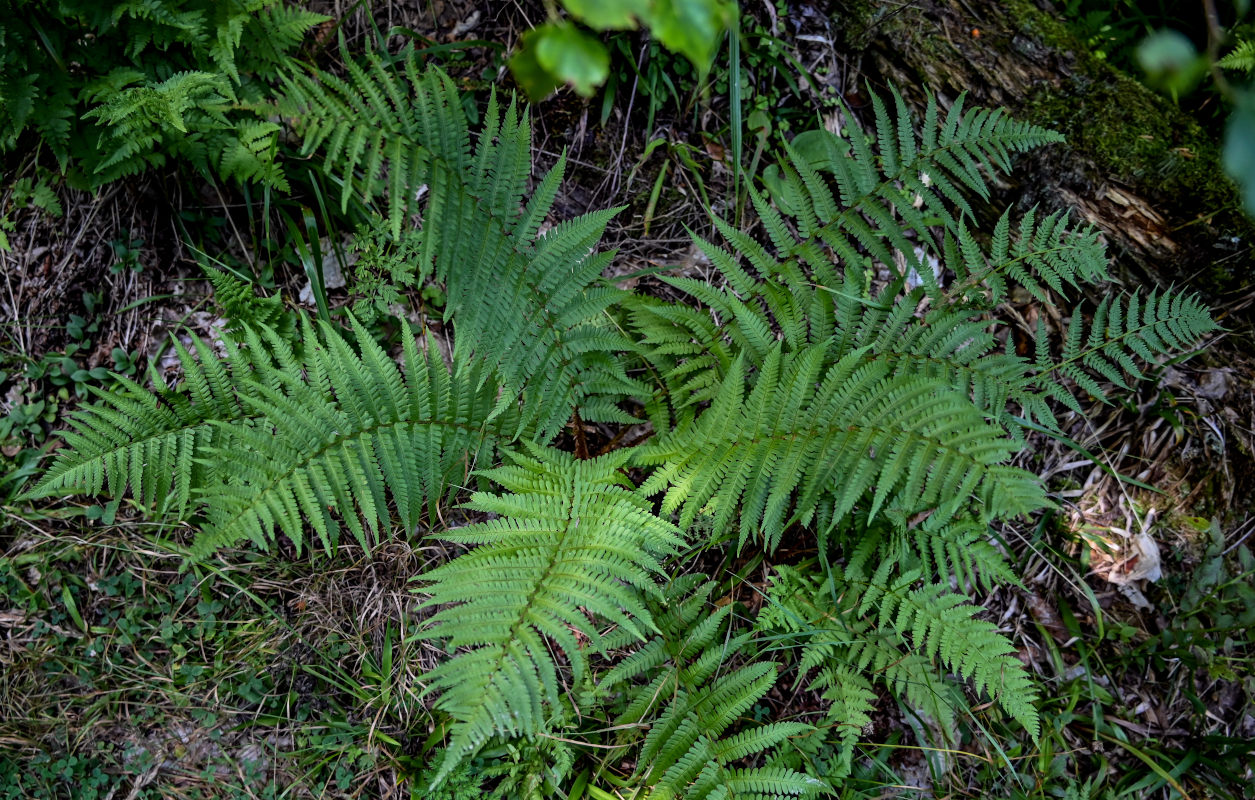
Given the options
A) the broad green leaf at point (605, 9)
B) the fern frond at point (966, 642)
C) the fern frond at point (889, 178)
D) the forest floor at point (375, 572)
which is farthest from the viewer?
the forest floor at point (375, 572)

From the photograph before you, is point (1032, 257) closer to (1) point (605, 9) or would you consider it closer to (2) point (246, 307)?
(1) point (605, 9)

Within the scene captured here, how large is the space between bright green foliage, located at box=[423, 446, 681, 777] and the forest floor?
74cm

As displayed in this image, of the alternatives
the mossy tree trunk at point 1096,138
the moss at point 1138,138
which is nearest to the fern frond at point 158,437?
the mossy tree trunk at point 1096,138

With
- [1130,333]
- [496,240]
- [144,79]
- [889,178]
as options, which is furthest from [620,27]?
[1130,333]

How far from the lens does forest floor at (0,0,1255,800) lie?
312 cm

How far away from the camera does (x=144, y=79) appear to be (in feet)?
9.23

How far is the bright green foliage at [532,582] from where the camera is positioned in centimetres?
209

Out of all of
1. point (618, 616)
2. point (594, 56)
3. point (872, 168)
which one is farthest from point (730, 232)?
point (594, 56)

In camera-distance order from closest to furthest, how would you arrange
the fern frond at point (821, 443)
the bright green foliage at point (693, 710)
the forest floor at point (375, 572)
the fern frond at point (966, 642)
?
the fern frond at point (821, 443) → the bright green foliage at point (693, 710) → the fern frond at point (966, 642) → the forest floor at point (375, 572)

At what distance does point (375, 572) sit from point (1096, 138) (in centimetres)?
370

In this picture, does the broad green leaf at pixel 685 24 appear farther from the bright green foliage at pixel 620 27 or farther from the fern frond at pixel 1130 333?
the fern frond at pixel 1130 333

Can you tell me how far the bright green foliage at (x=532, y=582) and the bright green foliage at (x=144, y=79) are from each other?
1.73m

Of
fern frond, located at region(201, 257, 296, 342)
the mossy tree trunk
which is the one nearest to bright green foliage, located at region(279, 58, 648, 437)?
fern frond, located at region(201, 257, 296, 342)

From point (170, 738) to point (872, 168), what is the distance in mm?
3803
